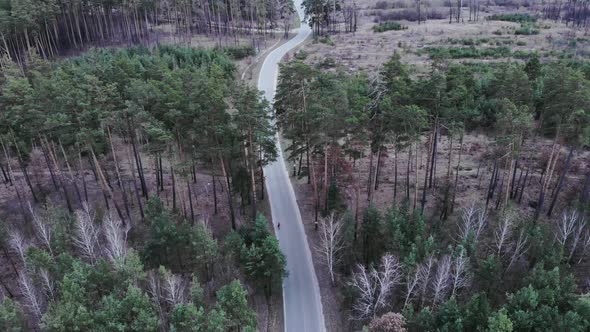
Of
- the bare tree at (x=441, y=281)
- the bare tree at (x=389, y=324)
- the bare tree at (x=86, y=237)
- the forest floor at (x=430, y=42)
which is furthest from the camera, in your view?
the forest floor at (x=430, y=42)

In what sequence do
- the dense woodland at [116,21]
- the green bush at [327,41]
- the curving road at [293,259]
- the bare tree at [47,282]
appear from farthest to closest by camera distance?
1. the green bush at [327,41]
2. the dense woodland at [116,21]
3. the curving road at [293,259]
4. the bare tree at [47,282]

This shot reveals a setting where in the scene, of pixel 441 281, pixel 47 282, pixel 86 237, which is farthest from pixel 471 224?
pixel 47 282

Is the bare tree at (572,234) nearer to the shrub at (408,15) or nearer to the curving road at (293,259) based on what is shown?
the curving road at (293,259)

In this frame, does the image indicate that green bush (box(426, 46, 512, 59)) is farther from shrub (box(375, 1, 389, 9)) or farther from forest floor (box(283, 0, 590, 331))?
shrub (box(375, 1, 389, 9))

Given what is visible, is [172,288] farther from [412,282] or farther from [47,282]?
[412,282]

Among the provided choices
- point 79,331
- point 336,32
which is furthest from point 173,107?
point 336,32

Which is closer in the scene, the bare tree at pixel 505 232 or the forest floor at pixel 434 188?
the bare tree at pixel 505 232

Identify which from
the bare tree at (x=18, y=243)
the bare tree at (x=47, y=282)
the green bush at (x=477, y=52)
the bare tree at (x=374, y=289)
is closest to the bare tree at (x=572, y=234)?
the bare tree at (x=374, y=289)
